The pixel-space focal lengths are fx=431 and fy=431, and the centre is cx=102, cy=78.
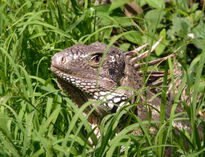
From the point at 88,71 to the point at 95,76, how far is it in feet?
0.25

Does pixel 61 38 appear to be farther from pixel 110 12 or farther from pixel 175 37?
pixel 175 37

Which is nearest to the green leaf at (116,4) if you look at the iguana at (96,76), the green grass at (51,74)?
the green grass at (51,74)

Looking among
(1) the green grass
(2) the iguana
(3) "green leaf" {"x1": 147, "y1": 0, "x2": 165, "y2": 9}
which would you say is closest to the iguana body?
(2) the iguana

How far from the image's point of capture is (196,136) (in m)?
2.70

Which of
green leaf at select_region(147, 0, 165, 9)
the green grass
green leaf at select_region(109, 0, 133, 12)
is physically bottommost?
the green grass

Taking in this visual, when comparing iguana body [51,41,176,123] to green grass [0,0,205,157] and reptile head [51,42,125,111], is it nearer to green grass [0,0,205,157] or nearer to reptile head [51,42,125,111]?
reptile head [51,42,125,111]

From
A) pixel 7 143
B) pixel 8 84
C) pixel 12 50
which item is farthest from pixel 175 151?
pixel 12 50

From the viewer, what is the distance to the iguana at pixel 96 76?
3527mm

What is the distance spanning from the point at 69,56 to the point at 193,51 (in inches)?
130

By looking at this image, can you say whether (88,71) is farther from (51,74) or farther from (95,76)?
(51,74)

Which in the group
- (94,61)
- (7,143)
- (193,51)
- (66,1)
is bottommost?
Result: (193,51)

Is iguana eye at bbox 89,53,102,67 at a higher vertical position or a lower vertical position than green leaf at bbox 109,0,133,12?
lower

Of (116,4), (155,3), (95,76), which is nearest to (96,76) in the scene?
(95,76)

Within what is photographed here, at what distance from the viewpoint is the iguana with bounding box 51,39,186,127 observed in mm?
3527
